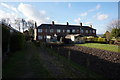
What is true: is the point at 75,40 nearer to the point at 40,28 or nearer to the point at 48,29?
the point at 48,29

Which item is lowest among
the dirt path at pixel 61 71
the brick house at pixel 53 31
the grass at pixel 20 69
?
the dirt path at pixel 61 71

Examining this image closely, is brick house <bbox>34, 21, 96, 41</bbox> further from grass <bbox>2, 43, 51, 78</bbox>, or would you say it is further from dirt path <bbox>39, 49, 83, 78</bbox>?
grass <bbox>2, 43, 51, 78</bbox>

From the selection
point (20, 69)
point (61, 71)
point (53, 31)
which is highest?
point (53, 31)

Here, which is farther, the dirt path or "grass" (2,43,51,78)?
the dirt path

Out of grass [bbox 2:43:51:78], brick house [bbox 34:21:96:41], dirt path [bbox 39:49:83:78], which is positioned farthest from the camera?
brick house [bbox 34:21:96:41]

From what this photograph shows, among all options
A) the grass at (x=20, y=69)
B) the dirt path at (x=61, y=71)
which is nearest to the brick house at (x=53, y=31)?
the dirt path at (x=61, y=71)

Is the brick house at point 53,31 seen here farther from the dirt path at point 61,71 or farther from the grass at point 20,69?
the grass at point 20,69

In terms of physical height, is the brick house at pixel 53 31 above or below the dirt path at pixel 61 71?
→ above

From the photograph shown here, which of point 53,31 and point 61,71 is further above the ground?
point 53,31

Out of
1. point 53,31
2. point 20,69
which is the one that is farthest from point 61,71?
point 53,31

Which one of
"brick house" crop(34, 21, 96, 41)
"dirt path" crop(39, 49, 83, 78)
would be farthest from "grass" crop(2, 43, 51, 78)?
"brick house" crop(34, 21, 96, 41)

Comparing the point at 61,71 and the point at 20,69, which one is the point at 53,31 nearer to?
the point at 20,69

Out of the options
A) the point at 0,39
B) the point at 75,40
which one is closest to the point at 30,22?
the point at 75,40

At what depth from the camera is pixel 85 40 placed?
2956cm
